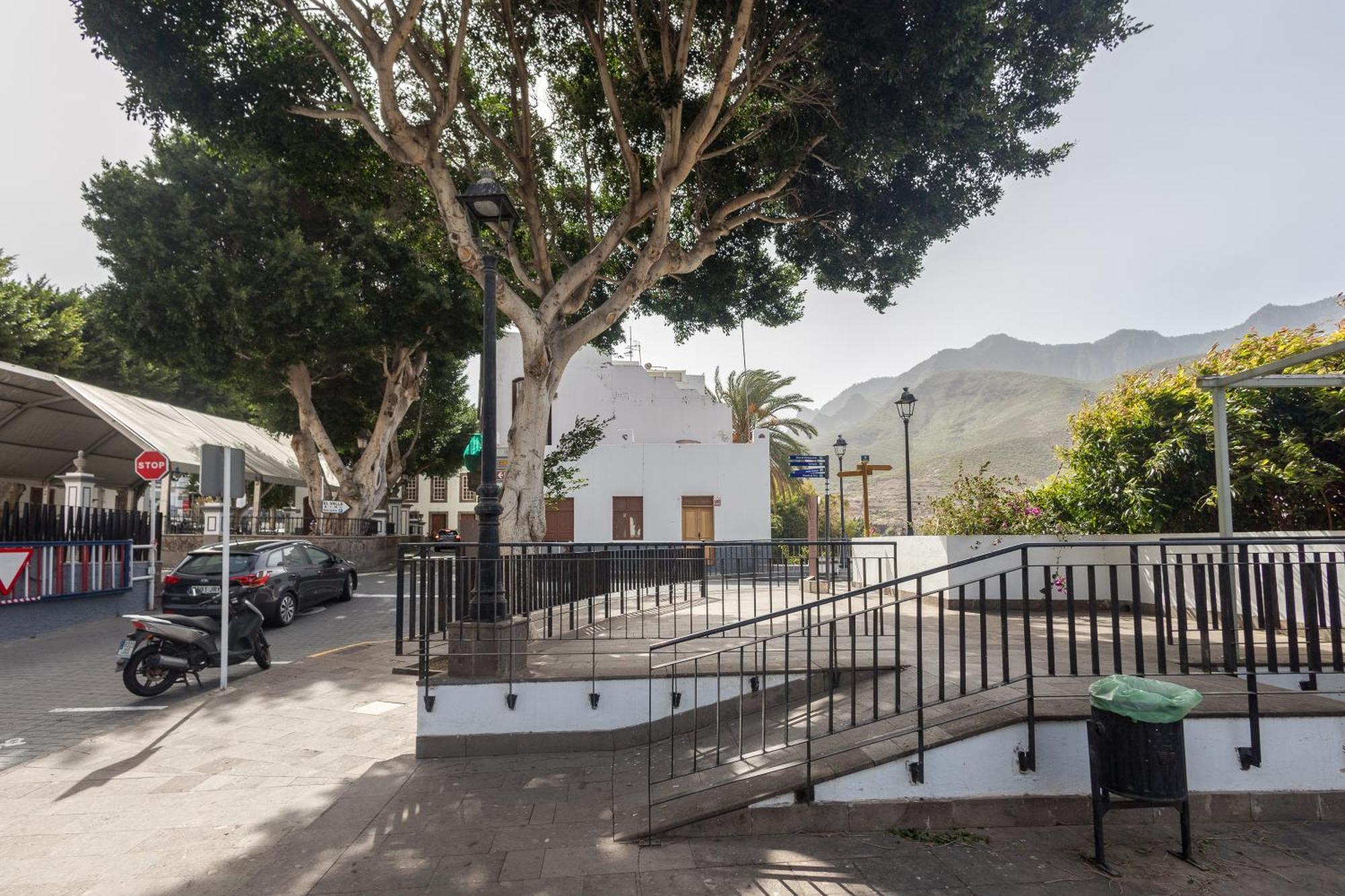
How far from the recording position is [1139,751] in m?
3.72

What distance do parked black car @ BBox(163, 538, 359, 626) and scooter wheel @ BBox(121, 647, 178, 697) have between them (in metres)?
1.93

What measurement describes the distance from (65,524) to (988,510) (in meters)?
16.5

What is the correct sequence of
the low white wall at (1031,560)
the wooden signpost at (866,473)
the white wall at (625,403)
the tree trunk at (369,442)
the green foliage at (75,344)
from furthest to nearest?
the white wall at (625,403) → the tree trunk at (369,442) → the green foliage at (75,344) → the wooden signpost at (866,473) → the low white wall at (1031,560)

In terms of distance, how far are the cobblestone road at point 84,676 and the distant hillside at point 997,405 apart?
30.1 meters

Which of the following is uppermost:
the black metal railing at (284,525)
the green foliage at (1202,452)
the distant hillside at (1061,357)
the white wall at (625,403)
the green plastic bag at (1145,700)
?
the distant hillside at (1061,357)

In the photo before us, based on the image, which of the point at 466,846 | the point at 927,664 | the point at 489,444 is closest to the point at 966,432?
the point at 927,664

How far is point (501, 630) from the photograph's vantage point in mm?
6031

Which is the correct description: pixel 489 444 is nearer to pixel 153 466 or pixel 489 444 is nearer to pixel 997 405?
pixel 153 466

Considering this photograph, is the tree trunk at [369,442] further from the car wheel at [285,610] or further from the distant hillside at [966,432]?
the distant hillside at [966,432]

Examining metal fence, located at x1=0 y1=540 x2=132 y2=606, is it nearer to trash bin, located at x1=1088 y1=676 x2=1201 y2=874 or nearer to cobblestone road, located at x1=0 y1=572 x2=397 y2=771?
cobblestone road, located at x1=0 y1=572 x2=397 y2=771

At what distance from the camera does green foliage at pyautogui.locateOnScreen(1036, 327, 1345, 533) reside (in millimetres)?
8391

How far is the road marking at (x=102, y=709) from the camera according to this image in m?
7.18

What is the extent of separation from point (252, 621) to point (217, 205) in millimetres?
16298

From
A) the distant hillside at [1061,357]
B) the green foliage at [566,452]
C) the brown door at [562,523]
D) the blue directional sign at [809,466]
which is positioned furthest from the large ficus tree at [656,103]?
the distant hillside at [1061,357]
